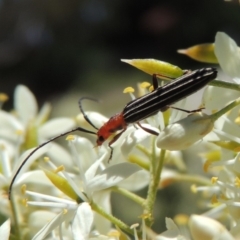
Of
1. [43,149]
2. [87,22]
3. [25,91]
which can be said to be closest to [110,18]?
[87,22]

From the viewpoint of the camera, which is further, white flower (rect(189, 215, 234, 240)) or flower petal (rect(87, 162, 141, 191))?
flower petal (rect(87, 162, 141, 191))

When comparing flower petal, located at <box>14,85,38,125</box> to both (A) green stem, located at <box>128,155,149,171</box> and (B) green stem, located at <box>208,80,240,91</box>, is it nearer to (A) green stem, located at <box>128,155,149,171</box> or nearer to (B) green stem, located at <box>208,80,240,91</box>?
(A) green stem, located at <box>128,155,149,171</box>

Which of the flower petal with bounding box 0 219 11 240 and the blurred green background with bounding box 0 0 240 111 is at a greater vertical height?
the flower petal with bounding box 0 219 11 240

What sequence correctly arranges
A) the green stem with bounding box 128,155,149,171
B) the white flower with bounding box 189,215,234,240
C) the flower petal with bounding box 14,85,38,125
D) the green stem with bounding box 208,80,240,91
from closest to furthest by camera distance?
the white flower with bounding box 189,215,234,240 → the green stem with bounding box 208,80,240,91 → the green stem with bounding box 128,155,149,171 → the flower petal with bounding box 14,85,38,125

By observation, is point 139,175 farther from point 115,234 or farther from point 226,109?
point 226,109

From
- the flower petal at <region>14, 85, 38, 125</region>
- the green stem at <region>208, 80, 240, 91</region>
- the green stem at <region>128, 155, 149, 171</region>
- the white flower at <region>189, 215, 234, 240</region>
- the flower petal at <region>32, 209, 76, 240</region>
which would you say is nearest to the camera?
the white flower at <region>189, 215, 234, 240</region>

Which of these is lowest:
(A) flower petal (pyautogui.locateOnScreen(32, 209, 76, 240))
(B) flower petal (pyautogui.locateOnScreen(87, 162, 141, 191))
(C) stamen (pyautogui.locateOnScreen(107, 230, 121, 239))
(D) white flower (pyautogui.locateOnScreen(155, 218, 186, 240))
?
(C) stamen (pyautogui.locateOnScreen(107, 230, 121, 239))

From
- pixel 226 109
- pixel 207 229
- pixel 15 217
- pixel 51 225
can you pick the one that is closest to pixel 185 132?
pixel 226 109

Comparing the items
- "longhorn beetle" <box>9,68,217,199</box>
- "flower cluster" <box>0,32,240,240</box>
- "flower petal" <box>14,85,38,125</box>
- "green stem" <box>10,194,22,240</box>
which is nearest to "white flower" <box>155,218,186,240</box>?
"flower cluster" <box>0,32,240,240</box>
